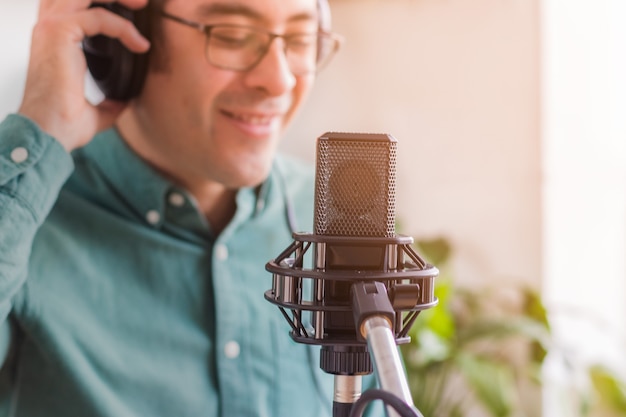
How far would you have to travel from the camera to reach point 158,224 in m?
1.12

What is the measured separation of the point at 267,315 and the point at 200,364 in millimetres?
149

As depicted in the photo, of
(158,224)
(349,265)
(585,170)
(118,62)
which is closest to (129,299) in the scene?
(158,224)

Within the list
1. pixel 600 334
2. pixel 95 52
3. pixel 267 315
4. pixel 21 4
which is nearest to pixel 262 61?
pixel 95 52

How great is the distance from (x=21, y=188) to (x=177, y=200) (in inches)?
12.2

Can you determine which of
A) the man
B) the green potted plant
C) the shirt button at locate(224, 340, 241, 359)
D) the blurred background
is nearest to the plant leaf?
the green potted plant

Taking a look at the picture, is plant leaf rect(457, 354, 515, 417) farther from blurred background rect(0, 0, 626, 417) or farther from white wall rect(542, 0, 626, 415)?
white wall rect(542, 0, 626, 415)

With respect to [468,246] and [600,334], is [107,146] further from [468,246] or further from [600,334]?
[600,334]

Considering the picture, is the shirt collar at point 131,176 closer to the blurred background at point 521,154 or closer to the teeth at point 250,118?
the teeth at point 250,118

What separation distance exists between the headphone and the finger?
0.01 m

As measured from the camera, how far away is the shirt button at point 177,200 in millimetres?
1140

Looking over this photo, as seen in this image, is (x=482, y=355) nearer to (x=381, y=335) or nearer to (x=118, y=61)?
(x=118, y=61)

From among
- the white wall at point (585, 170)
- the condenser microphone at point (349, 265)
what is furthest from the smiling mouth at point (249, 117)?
the white wall at point (585, 170)

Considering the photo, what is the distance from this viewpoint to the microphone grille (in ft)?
1.69

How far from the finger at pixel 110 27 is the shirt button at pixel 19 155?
224 mm
